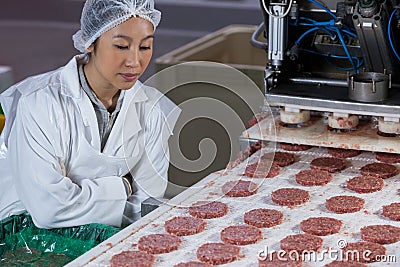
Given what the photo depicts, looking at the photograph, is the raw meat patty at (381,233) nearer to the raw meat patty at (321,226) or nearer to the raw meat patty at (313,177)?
the raw meat patty at (321,226)

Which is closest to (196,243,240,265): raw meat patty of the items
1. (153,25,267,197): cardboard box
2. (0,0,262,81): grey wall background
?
(153,25,267,197): cardboard box

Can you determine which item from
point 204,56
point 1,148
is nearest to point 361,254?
point 1,148

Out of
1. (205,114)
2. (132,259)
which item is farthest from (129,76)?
(132,259)

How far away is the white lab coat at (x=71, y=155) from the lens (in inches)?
109

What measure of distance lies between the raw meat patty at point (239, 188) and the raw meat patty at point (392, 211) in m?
0.49

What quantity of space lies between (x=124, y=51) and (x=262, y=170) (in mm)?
715

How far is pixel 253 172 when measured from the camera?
297cm

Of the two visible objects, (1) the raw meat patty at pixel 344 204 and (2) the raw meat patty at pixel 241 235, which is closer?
(2) the raw meat patty at pixel 241 235

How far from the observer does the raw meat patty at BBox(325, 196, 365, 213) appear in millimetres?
2613

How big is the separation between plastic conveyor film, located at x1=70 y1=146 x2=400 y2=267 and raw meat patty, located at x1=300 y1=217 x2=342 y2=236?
A: 0.02 meters

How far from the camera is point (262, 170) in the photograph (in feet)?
9.81

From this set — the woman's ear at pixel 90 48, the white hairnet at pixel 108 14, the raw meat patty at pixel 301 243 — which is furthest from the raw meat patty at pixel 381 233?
the woman's ear at pixel 90 48

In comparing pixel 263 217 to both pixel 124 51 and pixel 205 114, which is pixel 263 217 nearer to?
pixel 205 114

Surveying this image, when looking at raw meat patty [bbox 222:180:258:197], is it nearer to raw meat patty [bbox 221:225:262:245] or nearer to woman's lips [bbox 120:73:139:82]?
raw meat patty [bbox 221:225:262:245]
